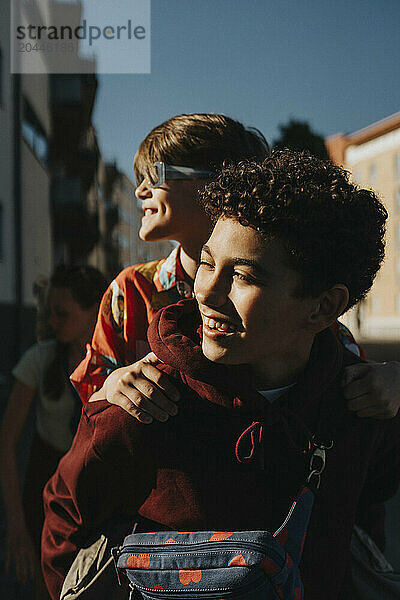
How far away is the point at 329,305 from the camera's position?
65cm

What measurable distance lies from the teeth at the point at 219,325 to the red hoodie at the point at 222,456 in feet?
0.11

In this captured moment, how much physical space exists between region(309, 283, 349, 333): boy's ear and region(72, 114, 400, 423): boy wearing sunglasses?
0.41 ft

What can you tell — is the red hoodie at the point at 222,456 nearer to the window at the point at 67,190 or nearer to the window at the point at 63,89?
the window at the point at 63,89

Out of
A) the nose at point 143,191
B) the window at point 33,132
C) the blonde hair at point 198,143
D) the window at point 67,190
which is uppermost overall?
the window at point 33,132

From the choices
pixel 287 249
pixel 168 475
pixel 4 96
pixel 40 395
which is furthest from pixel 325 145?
pixel 4 96

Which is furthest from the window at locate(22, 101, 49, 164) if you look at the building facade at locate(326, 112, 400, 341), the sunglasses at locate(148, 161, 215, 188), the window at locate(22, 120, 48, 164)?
the sunglasses at locate(148, 161, 215, 188)

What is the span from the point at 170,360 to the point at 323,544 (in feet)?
0.98

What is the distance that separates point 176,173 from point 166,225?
80mm

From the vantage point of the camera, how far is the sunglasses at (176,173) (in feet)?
2.73

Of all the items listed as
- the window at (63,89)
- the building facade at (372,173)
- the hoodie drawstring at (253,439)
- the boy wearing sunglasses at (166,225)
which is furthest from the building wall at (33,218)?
the hoodie drawstring at (253,439)

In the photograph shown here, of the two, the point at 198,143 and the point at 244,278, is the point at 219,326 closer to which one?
the point at 244,278

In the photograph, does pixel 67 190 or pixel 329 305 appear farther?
pixel 67 190

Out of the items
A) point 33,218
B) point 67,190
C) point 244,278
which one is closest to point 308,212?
point 244,278

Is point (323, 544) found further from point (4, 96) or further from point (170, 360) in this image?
point (4, 96)
